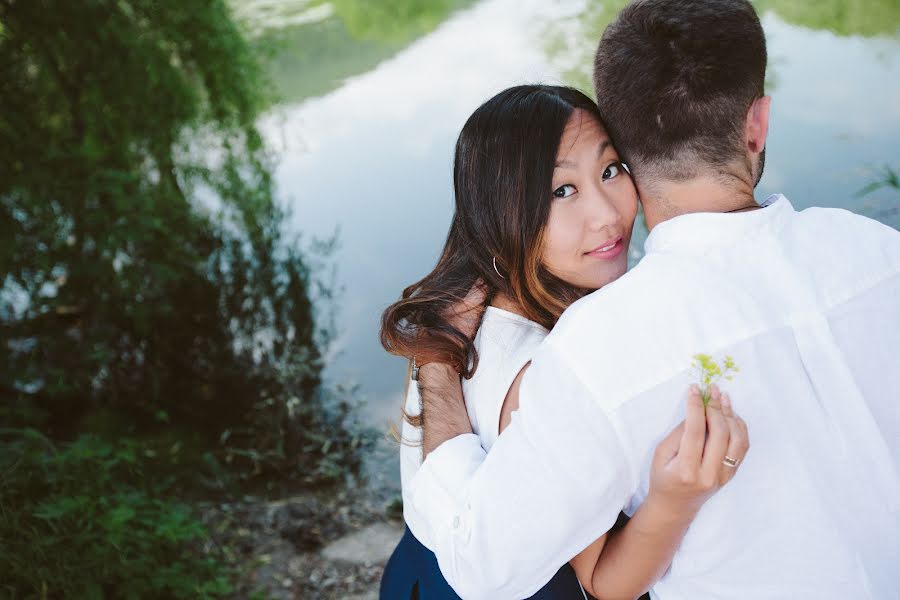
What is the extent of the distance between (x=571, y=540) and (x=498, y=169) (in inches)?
29.6

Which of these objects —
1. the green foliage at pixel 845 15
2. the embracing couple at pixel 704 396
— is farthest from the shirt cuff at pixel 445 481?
the green foliage at pixel 845 15

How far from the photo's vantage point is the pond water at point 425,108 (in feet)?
15.7

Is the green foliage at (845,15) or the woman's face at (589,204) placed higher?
the green foliage at (845,15)

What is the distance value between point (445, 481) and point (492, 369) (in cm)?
24

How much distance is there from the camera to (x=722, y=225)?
121 centimetres

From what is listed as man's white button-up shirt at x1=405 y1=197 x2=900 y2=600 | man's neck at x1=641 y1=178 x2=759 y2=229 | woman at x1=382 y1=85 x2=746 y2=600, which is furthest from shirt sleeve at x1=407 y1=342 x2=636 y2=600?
man's neck at x1=641 y1=178 x2=759 y2=229

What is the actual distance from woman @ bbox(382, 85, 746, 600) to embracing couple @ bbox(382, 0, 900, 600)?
177mm

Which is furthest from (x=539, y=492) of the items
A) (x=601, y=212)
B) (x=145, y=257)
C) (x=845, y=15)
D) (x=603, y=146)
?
(x=845, y=15)

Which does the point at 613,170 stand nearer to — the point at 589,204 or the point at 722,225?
the point at 589,204

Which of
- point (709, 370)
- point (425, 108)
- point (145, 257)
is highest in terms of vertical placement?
point (425, 108)

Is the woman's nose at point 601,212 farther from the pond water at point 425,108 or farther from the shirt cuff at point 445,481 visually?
the pond water at point 425,108

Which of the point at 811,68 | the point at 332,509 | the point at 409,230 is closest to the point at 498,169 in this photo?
the point at 332,509

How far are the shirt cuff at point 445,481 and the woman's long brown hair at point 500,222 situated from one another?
0.63ft

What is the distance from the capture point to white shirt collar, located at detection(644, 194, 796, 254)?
1209 millimetres
